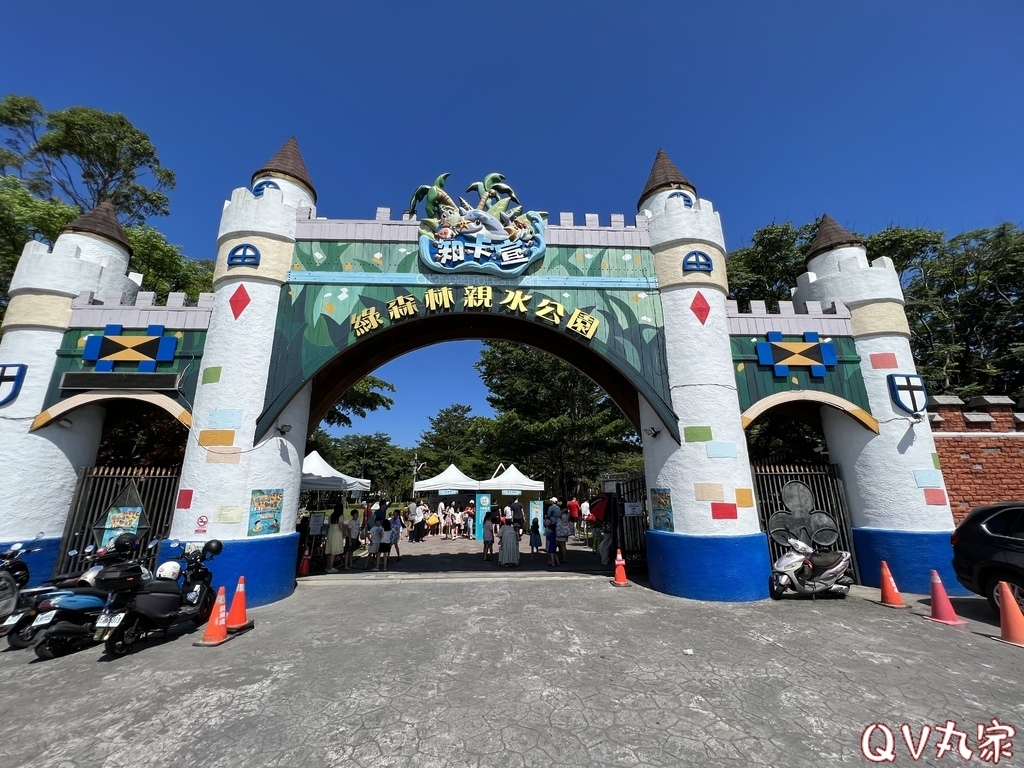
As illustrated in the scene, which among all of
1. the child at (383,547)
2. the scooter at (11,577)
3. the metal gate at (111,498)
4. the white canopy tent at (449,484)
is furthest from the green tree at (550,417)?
the scooter at (11,577)

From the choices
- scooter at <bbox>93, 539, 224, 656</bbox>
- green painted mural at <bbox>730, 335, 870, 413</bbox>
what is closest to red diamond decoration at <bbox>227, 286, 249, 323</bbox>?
scooter at <bbox>93, 539, 224, 656</bbox>

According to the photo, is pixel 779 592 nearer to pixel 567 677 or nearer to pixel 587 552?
pixel 567 677

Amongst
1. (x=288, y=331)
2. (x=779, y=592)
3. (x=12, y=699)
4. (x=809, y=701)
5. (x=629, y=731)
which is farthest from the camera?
(x=288, y=331)

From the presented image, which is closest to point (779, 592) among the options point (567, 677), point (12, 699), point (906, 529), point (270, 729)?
point (906, 529)

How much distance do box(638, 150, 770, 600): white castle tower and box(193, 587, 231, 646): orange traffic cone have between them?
7.98 metres

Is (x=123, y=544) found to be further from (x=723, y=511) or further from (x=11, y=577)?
(x=723, y=511)

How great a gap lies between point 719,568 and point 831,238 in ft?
30.3

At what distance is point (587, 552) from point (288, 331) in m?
12.7

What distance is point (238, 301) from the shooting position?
943 centimetres

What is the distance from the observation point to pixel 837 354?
10.3m

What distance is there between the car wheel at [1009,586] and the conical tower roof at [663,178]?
32.2 ft

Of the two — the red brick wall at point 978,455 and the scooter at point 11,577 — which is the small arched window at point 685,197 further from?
the scooter at point 11,577

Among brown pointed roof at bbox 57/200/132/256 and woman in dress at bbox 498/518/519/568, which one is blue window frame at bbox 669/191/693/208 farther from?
brown pointed roof at bbox 57/200/132/256

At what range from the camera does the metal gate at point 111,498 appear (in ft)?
29.9
